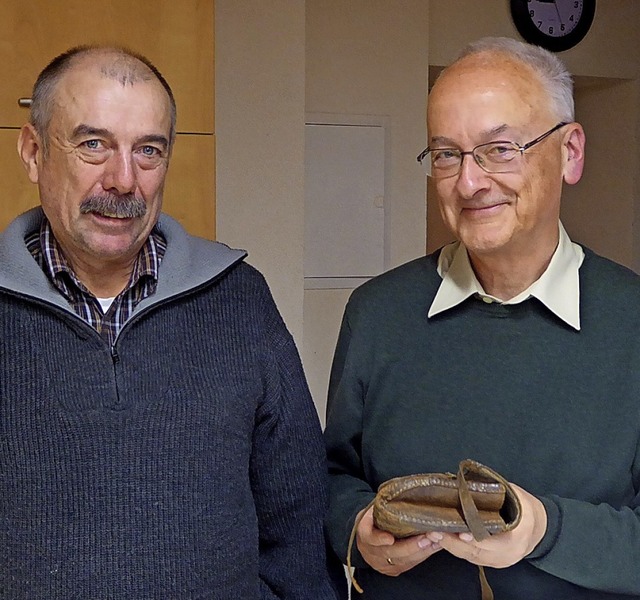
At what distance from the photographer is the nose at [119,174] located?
135 centimetres

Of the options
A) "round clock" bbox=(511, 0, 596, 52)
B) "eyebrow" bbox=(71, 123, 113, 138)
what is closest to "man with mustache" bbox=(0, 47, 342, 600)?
"eyebrow" bbox=(71, 123, 113, 138)

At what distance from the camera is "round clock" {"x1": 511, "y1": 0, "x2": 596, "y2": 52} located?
4.20 meters

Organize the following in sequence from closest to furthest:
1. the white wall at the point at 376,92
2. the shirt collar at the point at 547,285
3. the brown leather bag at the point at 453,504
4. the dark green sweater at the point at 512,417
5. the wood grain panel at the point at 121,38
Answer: the brown leather bag at the point at 453,504, the dark green sweater at the point at 512,417, the shirt collar at the point at 547,285, the wood grain panel at the point at 121,38, the white wall at the point at 376,92

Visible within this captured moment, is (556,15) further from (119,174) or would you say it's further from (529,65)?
(119,174)

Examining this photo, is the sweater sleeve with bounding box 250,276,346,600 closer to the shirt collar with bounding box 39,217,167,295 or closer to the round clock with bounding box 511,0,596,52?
the shirt collar with bounding box 39,217,167,295

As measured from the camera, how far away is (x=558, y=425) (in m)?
1.33

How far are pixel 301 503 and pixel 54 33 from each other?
4.10 ft

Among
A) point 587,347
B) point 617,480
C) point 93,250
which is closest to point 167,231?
point 93,250

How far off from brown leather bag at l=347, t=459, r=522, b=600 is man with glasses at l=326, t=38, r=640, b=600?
71mm

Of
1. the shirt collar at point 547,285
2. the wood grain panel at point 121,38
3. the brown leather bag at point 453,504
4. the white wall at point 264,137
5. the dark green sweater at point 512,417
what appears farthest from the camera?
the white wall at point 264,137

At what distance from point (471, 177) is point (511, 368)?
0.29 m

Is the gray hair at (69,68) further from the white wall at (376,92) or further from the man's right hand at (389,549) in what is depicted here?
the white wall at (376,92)

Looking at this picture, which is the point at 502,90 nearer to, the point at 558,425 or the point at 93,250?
the point at 558,425

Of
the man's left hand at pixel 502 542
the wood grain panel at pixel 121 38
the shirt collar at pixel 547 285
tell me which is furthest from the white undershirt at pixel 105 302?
the wood grain panel at pixel 121 38
